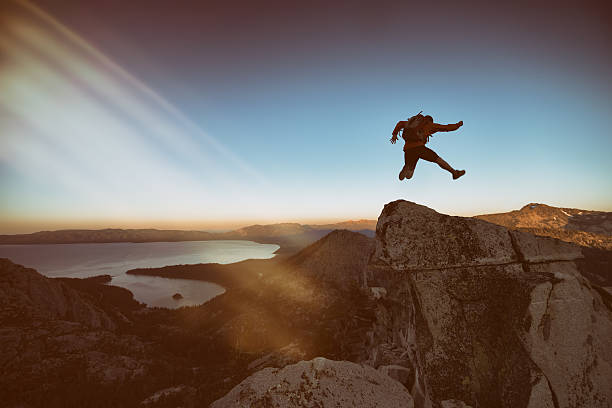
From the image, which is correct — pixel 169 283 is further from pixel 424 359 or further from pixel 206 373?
pixel 424 359

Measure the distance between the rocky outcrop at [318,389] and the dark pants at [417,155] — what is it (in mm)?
6821

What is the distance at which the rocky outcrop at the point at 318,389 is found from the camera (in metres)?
5.80

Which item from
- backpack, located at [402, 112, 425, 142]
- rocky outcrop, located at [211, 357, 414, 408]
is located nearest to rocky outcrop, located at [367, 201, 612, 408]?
rocky outcrop, located at [211, 357, 414, 408]

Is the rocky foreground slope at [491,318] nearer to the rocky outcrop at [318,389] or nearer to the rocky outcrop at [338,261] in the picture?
the rocky outcrop at [318,389]

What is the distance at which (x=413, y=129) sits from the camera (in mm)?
6863

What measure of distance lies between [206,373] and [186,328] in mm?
16645

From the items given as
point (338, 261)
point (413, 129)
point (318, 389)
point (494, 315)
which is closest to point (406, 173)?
point (413, 129)

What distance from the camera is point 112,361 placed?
1466 cm

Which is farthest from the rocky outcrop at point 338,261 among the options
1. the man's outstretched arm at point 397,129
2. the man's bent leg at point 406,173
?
the man's outstretched arm at point 397,129

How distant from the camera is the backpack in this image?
684cm

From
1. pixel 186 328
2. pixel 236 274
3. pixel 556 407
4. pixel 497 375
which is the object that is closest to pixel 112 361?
pixel 186 328

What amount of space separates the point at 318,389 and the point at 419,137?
793 centimetres

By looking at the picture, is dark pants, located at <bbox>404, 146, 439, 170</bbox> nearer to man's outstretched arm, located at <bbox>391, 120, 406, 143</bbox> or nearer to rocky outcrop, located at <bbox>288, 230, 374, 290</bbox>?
man's outstretched arm, located at <bbox>391, 120, 406, 143</bbox>

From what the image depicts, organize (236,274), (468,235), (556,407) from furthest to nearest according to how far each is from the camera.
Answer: (236,274)
(468,235)
(556,407)
